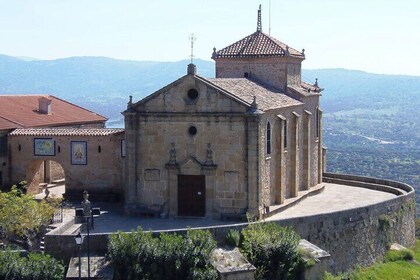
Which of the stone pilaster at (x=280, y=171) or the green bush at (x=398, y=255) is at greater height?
the stone pilaster at (x=280, y=171)

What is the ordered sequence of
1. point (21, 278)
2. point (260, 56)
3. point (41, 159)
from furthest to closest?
point (260, 56) < point (41, 159) < point (21, 278)

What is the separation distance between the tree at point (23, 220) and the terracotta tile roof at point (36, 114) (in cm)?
1196

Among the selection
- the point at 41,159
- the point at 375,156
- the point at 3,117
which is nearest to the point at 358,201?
the point at 41,159

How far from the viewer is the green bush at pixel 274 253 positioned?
1102 inches

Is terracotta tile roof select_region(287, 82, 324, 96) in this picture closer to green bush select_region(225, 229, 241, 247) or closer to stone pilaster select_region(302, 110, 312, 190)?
stone pilaster select_region(302, 110, 312, 190)

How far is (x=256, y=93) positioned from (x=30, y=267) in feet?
59.2

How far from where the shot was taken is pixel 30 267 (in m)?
25.6

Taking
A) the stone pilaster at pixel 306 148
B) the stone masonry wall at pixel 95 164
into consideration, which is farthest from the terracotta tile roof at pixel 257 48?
the stone masonry wall at pixel 95 164

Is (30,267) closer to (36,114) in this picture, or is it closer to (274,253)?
(274,253)

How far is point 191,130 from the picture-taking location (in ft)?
118

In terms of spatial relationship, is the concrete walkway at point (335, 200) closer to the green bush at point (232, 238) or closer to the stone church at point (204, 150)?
the stone church at point (204, 150)

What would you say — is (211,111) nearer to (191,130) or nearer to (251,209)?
(191,130)

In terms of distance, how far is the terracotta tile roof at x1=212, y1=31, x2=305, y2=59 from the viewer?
44781mm

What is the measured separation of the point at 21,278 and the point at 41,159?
17.1 metres
